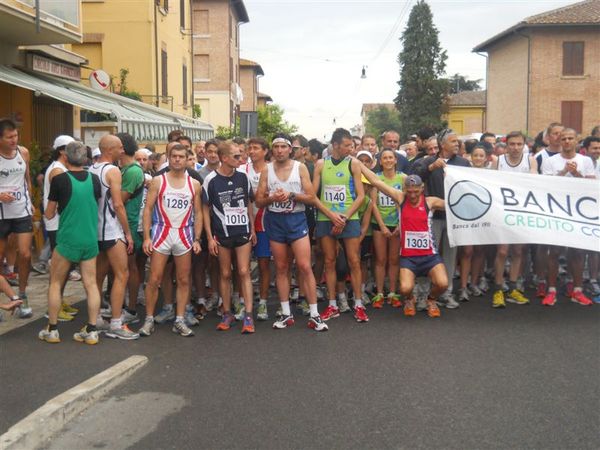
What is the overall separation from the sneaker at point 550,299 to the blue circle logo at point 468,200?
1280mm

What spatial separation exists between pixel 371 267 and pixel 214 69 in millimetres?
43957

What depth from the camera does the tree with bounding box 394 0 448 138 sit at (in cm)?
7619

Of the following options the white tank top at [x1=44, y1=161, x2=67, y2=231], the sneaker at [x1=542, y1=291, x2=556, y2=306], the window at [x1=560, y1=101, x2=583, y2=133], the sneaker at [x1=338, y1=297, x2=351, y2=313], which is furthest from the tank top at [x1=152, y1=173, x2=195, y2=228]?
the window at [x1=560, y1=101, x2=583, y2=133]

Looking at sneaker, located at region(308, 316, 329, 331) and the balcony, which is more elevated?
the balcony

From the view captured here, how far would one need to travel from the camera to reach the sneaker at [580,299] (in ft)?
30.1

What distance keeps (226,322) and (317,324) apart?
1010 millimetres

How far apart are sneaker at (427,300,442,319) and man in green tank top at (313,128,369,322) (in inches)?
31.8

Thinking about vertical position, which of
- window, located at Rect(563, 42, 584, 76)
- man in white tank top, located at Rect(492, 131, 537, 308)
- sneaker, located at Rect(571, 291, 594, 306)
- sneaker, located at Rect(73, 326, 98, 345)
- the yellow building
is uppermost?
window, located at Rect(563, 42, 584, 76)

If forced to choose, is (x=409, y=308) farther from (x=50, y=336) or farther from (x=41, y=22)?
(x=41, y=22)

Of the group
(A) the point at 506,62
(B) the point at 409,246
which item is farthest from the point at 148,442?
(A) the point at 506,62

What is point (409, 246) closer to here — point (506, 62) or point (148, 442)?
point (148, 442)

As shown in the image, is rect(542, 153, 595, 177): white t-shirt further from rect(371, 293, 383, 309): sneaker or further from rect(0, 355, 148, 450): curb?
rect(0, 355, 148, 450): curb

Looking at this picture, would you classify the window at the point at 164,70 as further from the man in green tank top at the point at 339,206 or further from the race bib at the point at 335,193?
the race bib at the point at 335,193

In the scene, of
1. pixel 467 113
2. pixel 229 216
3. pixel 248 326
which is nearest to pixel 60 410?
pixel 248 326
